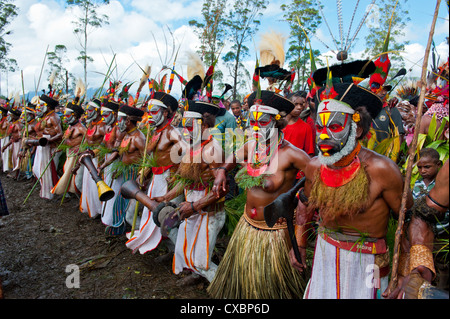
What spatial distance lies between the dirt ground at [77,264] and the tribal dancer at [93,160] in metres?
0.23

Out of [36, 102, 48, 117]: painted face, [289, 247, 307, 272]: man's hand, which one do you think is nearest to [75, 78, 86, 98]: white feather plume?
[36, 102, 48, 117]: painted face

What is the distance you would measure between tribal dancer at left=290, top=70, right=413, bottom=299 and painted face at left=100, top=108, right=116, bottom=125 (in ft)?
15.9

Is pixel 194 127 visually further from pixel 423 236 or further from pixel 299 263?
pixel 423 236

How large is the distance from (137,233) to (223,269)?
155cm

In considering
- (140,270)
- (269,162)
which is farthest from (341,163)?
(140,270)

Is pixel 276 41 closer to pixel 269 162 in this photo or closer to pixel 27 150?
pixel 269 162

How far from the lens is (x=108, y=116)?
5.97 metres

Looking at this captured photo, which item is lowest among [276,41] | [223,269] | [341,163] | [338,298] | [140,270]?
[140,270]

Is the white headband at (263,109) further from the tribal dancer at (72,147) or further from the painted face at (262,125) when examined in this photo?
the tribal dancer at (72,147)

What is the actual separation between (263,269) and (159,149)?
92.4 inches

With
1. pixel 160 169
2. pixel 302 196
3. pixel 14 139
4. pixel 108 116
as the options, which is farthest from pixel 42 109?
pixel 302 196

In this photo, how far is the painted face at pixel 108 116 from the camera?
593cm

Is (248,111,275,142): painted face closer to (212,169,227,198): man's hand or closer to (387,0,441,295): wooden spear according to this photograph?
(212,169,227,198): man's hand

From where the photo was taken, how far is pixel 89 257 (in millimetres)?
4250
